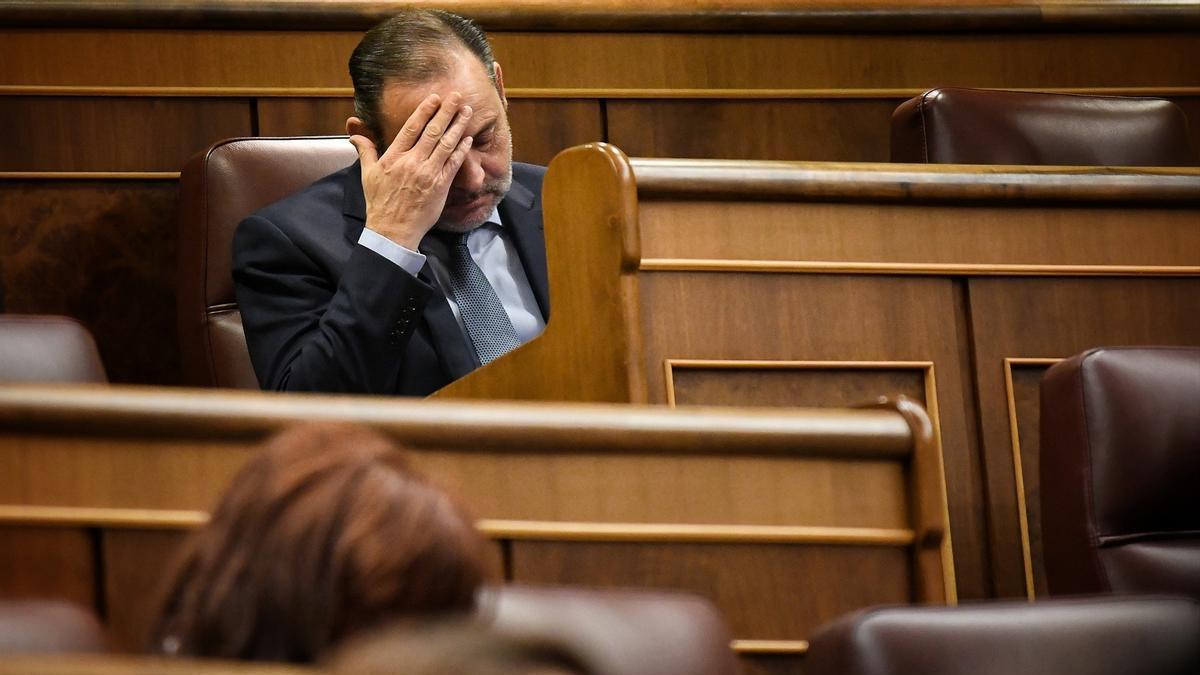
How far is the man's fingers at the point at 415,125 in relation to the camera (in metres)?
0.93

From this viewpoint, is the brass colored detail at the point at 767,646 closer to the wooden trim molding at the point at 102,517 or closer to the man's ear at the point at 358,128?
the wooden trim molding at the point at 102,517

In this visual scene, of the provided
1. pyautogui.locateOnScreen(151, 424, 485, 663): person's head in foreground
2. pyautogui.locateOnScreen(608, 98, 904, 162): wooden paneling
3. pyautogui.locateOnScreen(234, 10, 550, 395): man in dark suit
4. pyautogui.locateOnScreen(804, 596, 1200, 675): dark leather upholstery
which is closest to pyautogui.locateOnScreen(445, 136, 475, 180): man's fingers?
pyautogui.locateOnScreen(234, 10, 550, 395): man in dark suit

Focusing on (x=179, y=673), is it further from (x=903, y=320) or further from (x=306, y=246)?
(x=306, y=246)

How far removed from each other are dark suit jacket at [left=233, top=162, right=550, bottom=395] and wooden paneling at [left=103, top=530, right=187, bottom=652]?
331 mm

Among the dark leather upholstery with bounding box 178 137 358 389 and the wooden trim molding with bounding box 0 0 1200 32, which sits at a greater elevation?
the wooden trim molding with bounding box 0 0 1200 32

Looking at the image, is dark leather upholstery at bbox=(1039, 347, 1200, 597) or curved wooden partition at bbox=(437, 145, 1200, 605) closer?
dark leather upholstery at bbox=(1039, 347, 1200, 597)

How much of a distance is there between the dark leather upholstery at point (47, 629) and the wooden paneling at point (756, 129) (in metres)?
0.92

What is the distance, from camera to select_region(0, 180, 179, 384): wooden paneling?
120cm

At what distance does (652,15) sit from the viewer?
1311 mm

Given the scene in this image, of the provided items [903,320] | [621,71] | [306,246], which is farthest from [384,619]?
[621,71]

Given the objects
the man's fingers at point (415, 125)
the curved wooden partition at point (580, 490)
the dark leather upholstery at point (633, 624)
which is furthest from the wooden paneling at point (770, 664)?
the man's fingers at point (415, 125)

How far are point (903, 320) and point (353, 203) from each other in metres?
0.36

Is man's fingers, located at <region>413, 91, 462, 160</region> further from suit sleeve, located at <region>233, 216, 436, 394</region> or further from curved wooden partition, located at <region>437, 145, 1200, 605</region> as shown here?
curved wooden partition, located at <region>437, 145, 1200, 605</region>

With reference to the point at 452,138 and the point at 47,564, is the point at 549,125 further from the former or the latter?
the point at 47,564
